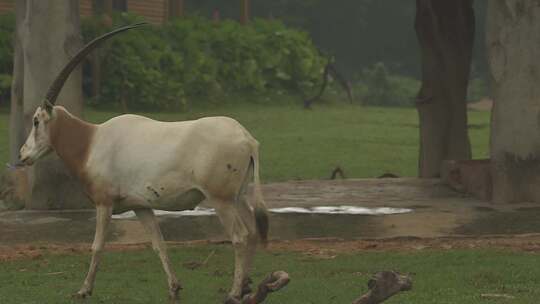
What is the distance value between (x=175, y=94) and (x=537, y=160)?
15.1 m

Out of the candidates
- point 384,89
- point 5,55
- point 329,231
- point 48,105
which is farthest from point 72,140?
point 384,89

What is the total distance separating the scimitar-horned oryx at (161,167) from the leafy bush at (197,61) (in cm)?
1678

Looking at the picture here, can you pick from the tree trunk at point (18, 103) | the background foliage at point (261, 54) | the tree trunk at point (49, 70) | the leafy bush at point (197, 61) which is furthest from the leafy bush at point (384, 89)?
the tree trunk at point (49, 70)

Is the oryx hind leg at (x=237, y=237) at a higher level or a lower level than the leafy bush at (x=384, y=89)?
higher

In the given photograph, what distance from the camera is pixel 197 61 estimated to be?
1115 inches

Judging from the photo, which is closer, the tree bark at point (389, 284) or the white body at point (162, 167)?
the tree bark at point (389, 284)

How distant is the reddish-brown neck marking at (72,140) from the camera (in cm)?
904

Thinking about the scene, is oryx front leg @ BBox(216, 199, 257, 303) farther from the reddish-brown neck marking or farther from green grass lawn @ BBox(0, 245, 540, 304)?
the reddish-brown neck marking

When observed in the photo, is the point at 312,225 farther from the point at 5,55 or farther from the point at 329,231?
the point at 5,55

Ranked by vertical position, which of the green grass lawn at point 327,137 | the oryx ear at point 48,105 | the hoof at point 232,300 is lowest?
the green grass lawn at point 327,137

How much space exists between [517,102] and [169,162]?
16.7 feet

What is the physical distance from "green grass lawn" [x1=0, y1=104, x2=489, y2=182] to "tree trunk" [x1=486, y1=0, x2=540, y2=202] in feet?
20.0

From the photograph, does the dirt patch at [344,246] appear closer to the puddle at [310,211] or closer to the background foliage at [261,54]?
the puddle at [310,211]

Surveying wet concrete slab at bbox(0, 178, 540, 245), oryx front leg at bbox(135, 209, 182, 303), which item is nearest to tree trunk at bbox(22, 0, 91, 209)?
wet concrete slab at bbox(0, 178, 540, 245)
